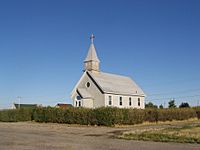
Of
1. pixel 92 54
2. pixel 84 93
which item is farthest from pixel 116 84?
pixel 84 93

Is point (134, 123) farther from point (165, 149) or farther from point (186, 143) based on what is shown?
point (165, 149)

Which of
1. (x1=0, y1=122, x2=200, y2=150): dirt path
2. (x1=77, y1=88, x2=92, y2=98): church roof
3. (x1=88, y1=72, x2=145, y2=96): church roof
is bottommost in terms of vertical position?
(x1=0, y1=122, x2=200, y2=150): dirt path

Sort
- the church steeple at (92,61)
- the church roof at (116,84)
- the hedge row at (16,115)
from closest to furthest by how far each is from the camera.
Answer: the hedge row at (16,115), the church roof at (116,84), the church steeple at (92,61)

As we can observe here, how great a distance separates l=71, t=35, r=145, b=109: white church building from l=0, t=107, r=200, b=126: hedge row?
7760 millimetres

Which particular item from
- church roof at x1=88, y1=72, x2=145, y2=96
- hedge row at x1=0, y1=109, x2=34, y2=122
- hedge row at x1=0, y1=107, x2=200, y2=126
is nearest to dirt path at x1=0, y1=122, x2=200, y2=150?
hedge row at x1=0, y1=107, x2=200, y2=126

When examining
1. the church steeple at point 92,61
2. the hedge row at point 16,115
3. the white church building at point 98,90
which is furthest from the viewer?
the church steeple at point 92,61

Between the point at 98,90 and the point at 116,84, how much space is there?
487cm

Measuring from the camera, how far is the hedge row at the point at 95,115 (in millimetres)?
32031

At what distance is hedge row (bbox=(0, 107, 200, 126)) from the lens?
32.0 metres

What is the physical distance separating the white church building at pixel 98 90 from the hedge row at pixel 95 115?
306 inches

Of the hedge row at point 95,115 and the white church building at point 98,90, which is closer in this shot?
the hedge row at point 95,115

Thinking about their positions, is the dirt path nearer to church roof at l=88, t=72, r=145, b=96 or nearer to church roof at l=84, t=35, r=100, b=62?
church roof at l=88, t=72, r=145, b=96

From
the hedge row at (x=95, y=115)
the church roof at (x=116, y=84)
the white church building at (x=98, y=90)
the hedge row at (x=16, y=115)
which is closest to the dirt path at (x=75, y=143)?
the hedge row at (x=95, y=115)

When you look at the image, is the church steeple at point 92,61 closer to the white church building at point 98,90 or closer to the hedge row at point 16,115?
the white church building at point 98,90
